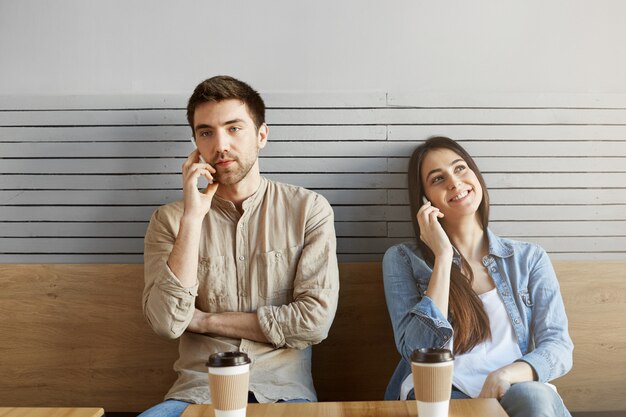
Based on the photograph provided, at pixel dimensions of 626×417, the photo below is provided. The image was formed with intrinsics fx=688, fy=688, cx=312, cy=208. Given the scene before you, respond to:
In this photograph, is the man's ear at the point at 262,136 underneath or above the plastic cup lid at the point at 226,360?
above

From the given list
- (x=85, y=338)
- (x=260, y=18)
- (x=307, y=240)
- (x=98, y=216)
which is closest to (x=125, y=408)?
(x=85, y=338)

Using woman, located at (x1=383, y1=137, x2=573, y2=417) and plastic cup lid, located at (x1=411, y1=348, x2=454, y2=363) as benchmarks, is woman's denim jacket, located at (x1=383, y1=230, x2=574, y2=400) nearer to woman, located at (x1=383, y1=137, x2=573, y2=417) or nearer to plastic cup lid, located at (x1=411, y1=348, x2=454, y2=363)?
woman, located at (x1=383, y1=137, x2=573, y2=417)

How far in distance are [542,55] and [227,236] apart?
131 cm

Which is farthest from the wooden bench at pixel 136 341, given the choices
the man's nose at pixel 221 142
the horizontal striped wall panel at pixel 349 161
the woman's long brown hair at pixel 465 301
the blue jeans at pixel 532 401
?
the blue jeans at pixel 532 401

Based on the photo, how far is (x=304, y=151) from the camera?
250cm

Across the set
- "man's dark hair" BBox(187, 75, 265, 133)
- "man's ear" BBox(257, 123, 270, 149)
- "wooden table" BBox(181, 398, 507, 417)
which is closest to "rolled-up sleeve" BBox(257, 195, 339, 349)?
"man's ear" BBox(257, 123, 270, 149)

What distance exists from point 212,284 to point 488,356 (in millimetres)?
866

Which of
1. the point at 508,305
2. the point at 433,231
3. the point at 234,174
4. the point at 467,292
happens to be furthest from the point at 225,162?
the point at 508,305

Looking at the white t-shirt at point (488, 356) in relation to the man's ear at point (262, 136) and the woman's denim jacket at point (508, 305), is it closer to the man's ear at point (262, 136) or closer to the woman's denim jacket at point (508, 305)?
the woman's denim jacket at point (508, 305)

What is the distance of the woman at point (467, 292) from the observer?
1963mm

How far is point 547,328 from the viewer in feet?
6.70

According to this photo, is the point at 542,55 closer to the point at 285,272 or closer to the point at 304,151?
Answer: the point at 304,151

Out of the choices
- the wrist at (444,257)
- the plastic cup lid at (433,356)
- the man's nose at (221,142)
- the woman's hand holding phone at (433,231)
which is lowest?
the plastic cup lid at (433,356)

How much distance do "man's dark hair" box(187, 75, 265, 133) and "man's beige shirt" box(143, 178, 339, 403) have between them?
9.8 inches
